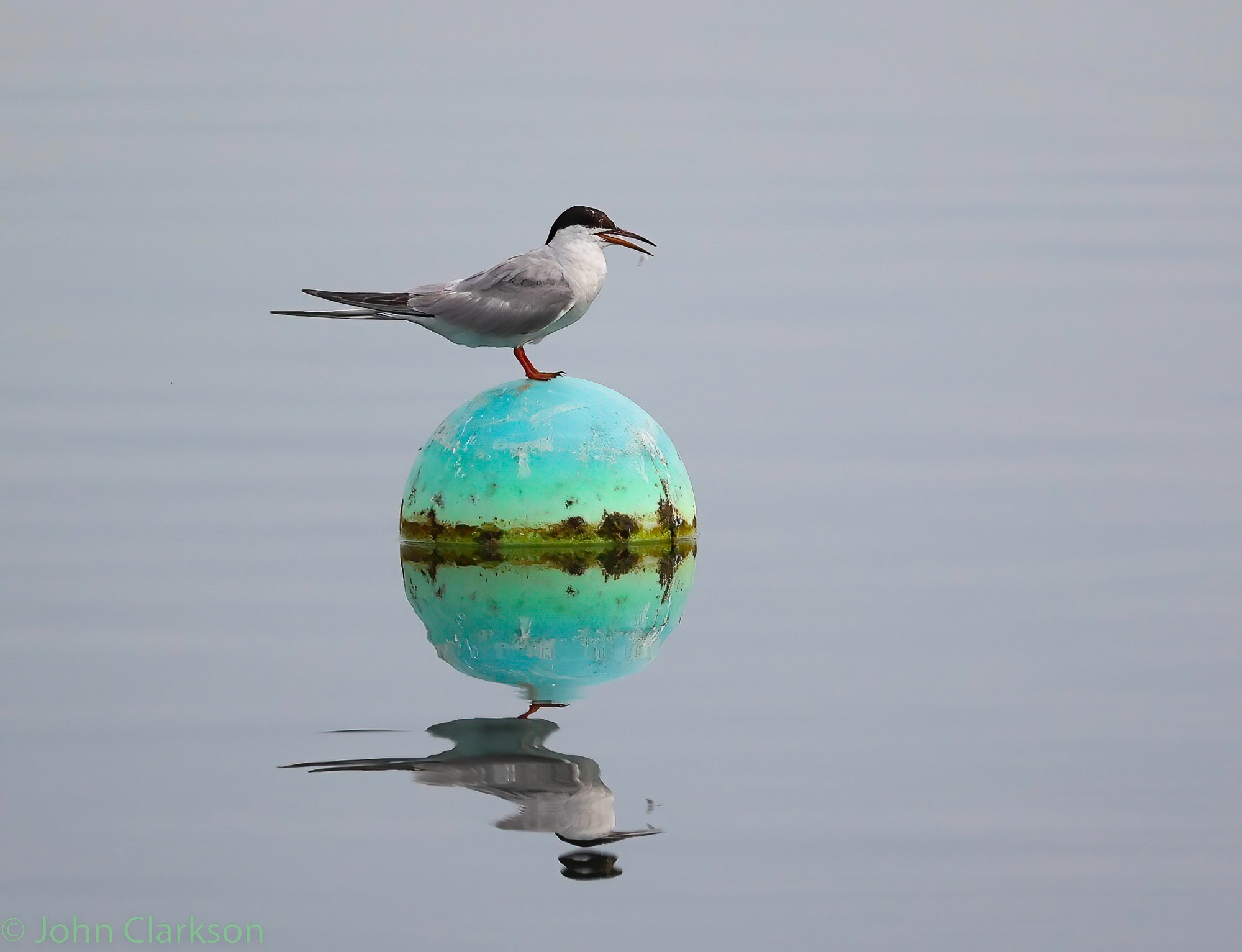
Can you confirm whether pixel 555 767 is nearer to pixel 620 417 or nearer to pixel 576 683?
pixel 576 683

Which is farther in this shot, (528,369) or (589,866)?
(528,369)

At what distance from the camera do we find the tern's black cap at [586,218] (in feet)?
41.2

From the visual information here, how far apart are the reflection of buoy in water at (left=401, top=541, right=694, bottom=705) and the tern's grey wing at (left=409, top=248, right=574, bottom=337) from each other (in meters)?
1.65

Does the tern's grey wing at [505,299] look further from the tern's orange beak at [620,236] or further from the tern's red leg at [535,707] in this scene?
the tern's red leg at [535,707]

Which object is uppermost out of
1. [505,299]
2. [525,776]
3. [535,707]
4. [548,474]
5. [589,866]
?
[505,299]

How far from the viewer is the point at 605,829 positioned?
7086 millimetres

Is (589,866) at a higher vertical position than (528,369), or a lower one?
lower

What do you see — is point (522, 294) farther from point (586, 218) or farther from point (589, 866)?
point (589, 866)

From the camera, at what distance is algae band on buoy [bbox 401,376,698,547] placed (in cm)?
1241

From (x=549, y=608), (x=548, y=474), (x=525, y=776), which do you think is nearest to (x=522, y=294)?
(x=548, y=474)

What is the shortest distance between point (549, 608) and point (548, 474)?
1654 mm

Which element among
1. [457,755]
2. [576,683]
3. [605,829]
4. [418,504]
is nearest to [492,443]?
[418,504]

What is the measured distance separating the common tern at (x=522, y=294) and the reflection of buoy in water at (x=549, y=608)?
1.64 m

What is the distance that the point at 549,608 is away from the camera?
11.0m
